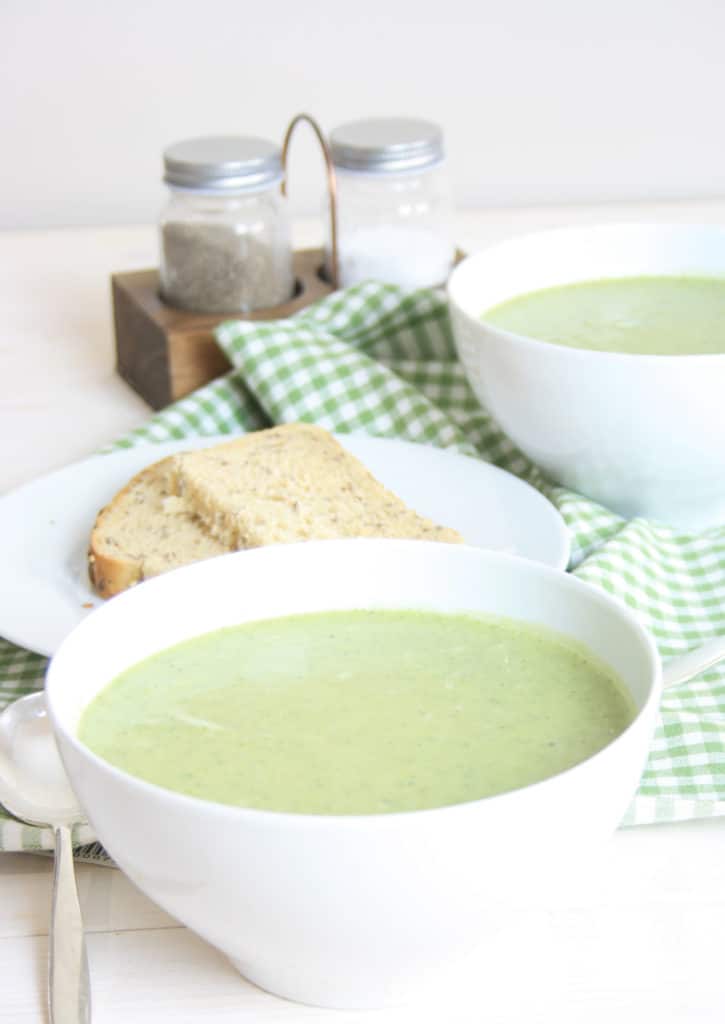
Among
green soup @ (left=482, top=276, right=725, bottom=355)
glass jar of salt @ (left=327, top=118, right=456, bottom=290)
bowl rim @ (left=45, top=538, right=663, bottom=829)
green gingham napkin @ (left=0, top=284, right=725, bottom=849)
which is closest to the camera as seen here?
bowl rim @ (left=45, top=538, right=663, bottom=829)

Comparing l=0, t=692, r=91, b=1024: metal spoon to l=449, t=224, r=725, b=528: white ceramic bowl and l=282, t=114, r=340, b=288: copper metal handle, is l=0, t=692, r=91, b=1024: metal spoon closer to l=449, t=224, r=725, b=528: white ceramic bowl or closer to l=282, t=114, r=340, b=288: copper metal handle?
l=449, t=224, r=725, b=528: white ceramic bowl

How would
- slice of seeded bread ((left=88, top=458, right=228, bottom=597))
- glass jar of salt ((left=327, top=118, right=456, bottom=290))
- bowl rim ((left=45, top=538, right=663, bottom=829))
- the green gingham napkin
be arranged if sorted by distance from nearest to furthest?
bowl rim ((left=45, top=538, right=663, bottom=829)), the green gingham napkin, slice of seeded bread ((left=88, top=458, right=228, bottom=597)), glass jar of salt ((left=327, top=118, right=456, bottom=290))

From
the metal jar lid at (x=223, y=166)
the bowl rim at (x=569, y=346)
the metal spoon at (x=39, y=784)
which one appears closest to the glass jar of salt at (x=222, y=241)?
the metal jar lid at (x=223, y=166)

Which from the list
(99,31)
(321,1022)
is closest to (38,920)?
(321,1022)

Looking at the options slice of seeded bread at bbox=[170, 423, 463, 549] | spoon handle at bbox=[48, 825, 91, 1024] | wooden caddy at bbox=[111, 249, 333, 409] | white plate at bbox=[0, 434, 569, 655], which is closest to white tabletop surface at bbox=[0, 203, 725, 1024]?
spoon handle at bbox=[48, 825, 91, 1024]

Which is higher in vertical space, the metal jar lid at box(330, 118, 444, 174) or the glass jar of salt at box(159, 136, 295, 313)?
the metal jar lid at box(330, 118, 444, 174)

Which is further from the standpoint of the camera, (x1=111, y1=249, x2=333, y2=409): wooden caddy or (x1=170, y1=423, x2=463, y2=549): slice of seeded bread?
(x1=111, y1=249, x2=333, y2=409): wooden caddy

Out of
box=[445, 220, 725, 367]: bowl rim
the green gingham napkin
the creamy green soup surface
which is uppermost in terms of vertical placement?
the creamy green soup surface
